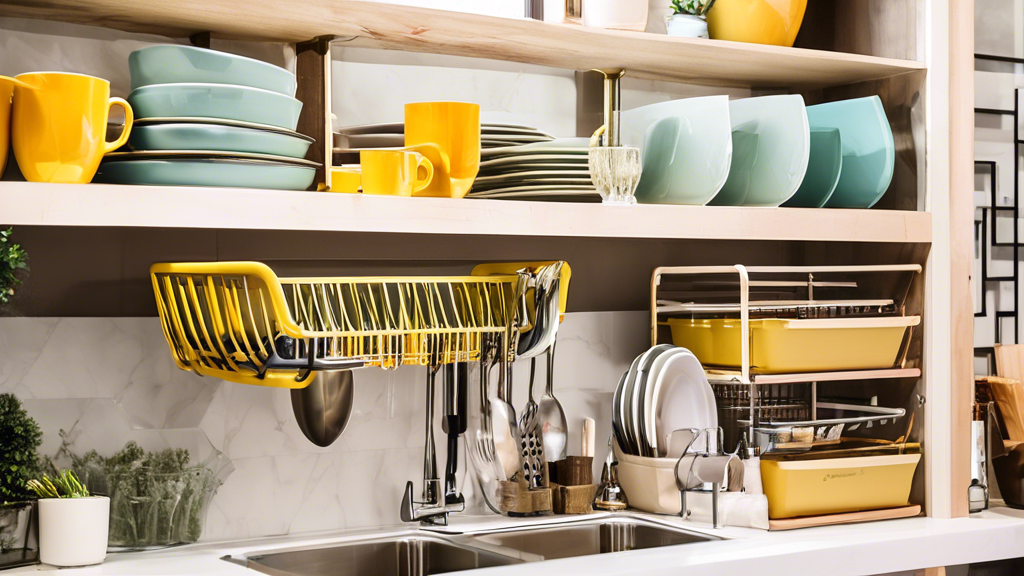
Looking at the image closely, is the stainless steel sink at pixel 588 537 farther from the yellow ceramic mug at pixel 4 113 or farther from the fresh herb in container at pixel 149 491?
the yellow ceramic mug at pixel 4 113

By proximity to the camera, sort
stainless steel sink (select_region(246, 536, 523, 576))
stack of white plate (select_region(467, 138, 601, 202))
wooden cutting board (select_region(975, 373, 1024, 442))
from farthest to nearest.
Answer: wooden cutting board (select_region(975, 373, 1024, 442)) → stack of white plate (select_region(467, 138, 601, 202)) → stainless steel sink (select_region(246, 536, 523, 576))

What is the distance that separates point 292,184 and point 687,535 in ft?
2.78

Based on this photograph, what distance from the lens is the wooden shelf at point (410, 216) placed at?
50.4 inches

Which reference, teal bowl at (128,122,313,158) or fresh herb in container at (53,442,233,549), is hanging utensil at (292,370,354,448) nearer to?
fresh herb in container at (53,442,233,549)

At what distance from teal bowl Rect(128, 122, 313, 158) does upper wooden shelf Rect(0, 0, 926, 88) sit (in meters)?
0.19

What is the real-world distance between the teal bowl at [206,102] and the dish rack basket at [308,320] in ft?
0.65

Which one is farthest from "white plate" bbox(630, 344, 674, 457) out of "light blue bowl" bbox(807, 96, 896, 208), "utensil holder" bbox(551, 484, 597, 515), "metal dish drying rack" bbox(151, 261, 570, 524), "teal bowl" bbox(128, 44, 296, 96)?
"teal bowl" bbox(128, 44, 296, 96)

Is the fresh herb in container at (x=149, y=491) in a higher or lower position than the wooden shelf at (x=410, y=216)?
lower

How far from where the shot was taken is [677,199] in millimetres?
1776

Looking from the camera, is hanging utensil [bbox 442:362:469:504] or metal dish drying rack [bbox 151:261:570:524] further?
hanging utensil [bbox 442:362:469:504]

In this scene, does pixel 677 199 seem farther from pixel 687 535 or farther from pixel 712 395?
pixel 687 535

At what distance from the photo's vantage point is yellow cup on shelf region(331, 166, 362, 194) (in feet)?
5.17

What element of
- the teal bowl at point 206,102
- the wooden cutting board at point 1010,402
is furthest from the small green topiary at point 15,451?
the wooden cutting board at point 1010,402

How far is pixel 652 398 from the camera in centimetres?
182
